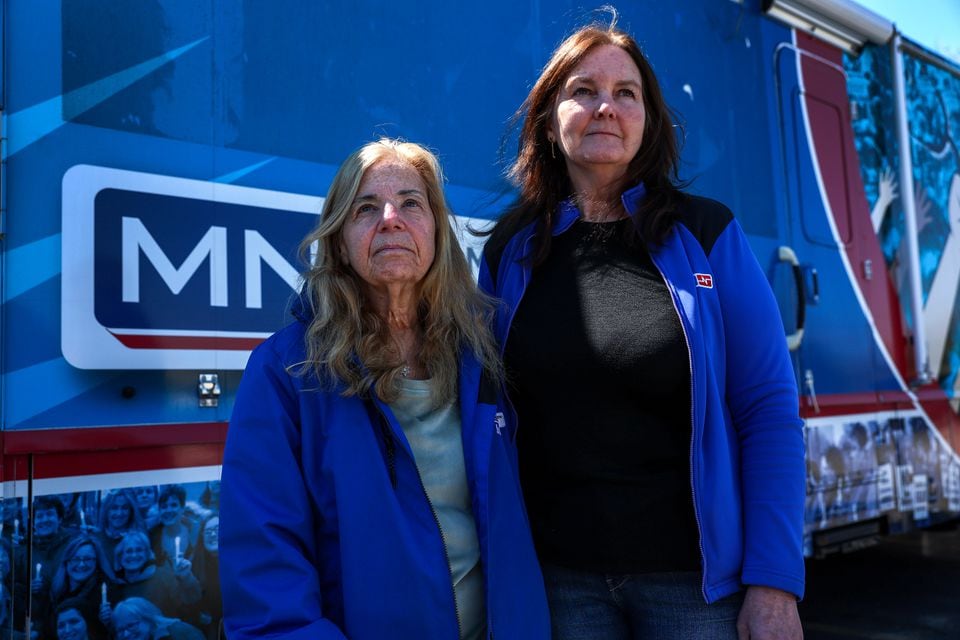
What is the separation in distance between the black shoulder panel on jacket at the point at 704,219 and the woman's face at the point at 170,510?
134 centimetres

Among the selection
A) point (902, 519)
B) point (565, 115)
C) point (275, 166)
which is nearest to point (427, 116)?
point (275, 166)

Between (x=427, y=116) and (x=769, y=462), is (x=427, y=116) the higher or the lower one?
the higher one

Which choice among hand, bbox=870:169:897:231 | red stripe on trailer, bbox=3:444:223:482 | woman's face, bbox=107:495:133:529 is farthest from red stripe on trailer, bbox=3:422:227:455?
hand, bbox=870:169:897:231

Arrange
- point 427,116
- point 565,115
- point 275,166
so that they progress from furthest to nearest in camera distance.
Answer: point 427,116, point 275,166, point 565,115

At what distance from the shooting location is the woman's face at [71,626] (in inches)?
78.3

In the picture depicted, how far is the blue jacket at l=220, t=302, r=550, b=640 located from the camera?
133 cm

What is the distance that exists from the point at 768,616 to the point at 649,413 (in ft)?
1.20

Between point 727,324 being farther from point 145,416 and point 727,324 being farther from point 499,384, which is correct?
point 145,416

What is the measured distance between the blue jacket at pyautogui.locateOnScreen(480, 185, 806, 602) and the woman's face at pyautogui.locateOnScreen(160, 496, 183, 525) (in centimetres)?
127

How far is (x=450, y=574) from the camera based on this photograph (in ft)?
4.69

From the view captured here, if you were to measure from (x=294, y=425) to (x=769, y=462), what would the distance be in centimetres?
77

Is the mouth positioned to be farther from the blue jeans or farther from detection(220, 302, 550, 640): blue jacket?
the blue jeans

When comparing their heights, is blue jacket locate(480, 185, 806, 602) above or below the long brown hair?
below

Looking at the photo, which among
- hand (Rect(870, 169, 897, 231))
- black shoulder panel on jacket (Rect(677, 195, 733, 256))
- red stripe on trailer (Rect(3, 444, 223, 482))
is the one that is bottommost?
red stripe on trailer (Rect(3, 444, 223, 482))
